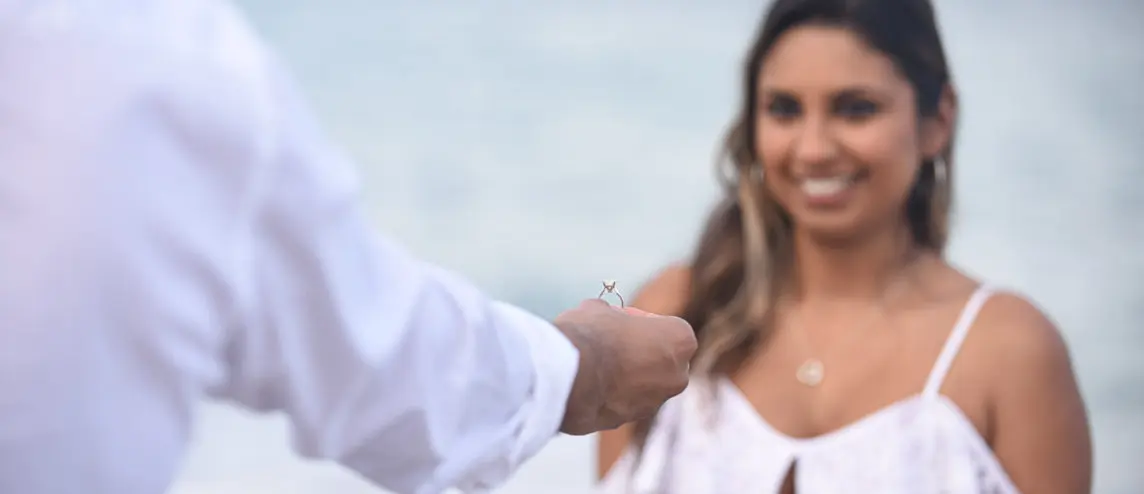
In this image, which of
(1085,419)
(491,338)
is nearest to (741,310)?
(1085,419)

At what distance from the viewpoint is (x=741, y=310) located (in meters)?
2.01

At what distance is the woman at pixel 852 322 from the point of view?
1814 mm

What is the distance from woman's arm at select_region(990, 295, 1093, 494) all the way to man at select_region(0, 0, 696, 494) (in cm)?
132

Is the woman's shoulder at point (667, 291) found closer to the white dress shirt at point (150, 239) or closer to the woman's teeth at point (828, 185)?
the woman's teeth at point (828, 185)

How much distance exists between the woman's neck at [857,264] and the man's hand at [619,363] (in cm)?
111

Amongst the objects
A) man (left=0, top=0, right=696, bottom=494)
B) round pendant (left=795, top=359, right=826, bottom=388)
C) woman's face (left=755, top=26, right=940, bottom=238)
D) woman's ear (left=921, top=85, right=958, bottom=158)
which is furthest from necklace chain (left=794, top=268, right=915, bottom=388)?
man (left=0, top=0, right=696, bottom=494)

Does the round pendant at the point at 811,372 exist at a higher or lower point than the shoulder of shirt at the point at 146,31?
lower

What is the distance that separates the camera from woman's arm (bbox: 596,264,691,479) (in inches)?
80.1

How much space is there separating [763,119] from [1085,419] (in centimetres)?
56

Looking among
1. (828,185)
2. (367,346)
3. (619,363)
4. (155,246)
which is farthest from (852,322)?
(155,246)

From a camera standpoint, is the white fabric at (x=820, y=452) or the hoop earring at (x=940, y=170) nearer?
the white fabric at (x=820, y=452)

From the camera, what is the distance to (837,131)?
1888 mm

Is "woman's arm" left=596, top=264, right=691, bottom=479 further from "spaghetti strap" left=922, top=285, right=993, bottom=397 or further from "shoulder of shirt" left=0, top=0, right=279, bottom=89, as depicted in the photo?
"shoulder of shirt" left=0, top=0, right=279, bottom=89

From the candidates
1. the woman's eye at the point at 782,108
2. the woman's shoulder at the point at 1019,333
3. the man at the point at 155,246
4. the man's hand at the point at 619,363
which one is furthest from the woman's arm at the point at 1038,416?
the man at the point at 155,246
